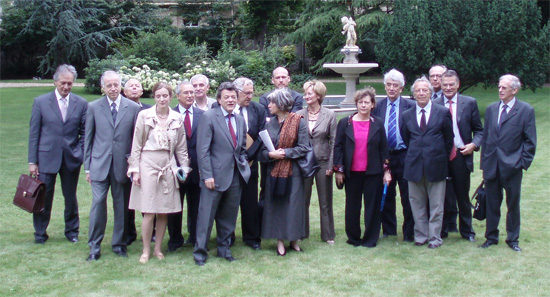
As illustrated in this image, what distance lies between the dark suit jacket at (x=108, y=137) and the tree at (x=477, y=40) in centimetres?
1320

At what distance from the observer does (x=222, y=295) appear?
4.96 m

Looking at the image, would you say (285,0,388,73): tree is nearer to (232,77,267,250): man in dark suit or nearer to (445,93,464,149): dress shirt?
(445,93,464,149): dress shirt

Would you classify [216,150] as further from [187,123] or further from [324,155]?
[324,155]

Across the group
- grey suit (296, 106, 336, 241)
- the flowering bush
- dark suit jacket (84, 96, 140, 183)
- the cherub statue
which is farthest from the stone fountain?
dark suit jacket (84, 96, 140, 183)

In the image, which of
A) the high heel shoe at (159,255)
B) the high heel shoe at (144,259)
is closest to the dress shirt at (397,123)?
the high heel shoe at (159,255)

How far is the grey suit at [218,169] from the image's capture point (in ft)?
19.0

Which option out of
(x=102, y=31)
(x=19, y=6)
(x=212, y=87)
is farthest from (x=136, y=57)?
(x=19, y=6)

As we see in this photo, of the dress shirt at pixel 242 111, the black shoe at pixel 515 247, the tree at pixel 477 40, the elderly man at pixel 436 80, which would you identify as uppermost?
the tree at pixel 477 40

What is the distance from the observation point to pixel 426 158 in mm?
6285

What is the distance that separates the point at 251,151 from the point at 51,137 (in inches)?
83.9

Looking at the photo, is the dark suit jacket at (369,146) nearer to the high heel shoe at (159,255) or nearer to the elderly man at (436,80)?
the elderly man at (436,80)

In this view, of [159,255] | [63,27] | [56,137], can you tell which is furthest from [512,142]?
[63,27]

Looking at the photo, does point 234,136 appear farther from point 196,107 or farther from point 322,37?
point 322,37

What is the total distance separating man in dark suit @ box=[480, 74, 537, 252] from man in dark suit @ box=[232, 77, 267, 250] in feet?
7.65
